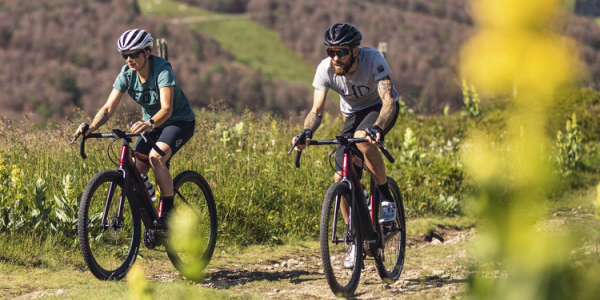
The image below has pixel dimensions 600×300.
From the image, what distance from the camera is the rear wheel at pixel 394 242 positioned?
5.85 m

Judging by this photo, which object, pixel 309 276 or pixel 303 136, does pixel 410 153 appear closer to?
pixel 309 276

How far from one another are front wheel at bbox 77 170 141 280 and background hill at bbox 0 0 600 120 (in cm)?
5873

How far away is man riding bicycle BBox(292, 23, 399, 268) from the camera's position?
16.6ft

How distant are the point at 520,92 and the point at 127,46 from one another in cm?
470

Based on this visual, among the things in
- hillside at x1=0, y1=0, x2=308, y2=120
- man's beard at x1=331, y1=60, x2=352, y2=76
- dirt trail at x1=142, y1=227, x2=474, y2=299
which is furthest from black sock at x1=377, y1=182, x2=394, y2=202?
hillside at x1=0, y1=0, x2=308, y2=120

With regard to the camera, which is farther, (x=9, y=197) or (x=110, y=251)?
(x=9, y=197)

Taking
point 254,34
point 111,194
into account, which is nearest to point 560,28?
point 111,194

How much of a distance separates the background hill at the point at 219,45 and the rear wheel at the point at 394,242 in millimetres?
59145

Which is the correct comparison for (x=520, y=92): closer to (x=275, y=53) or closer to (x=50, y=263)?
(x=50, y=263)

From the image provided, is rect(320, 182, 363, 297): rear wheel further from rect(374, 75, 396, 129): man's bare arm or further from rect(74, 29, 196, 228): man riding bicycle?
rect(74, 29, 196, 228): man riding bicycle

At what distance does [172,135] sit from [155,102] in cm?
28

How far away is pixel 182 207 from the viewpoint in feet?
21.8

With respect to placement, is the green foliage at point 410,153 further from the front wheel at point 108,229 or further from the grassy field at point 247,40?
the grassy field at point 247,40

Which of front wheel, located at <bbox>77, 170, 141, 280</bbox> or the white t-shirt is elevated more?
the white t-shirt
